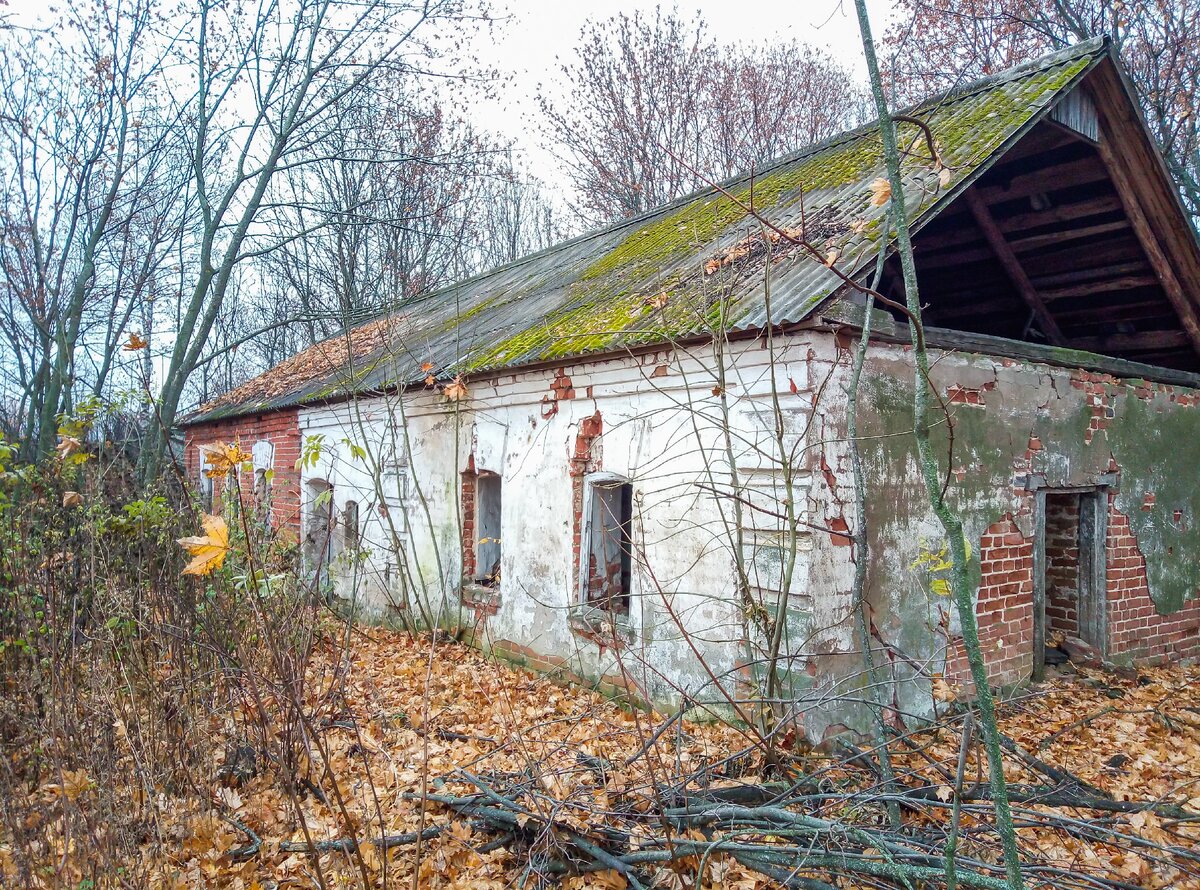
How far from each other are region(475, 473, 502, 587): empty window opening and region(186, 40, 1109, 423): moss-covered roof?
123 cm

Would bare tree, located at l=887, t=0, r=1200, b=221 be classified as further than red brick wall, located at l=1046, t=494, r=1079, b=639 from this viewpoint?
Yes

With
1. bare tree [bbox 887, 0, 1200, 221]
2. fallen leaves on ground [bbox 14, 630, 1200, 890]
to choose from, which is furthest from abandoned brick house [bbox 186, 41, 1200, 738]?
bare tree [bbox 887, 0, 1200, 221]

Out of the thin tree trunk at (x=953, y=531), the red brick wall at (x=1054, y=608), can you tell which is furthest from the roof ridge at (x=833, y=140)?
the red brick wall at (x=1054, y=608)

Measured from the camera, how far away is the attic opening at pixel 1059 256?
6.29 meters

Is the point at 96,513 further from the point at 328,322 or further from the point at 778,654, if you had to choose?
the point at 328,322

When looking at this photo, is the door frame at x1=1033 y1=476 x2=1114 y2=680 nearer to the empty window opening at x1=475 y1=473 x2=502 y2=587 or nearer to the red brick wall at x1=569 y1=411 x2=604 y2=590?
the red brick wall at x1=569 y1=411 x2=604 y2=590

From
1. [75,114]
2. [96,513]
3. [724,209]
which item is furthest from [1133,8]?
[75,114]

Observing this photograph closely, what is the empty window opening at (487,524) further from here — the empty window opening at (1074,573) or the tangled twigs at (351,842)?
the empty window opening at (1074,573)

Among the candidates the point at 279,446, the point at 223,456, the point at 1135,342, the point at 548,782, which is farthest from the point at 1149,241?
the point at 279,446

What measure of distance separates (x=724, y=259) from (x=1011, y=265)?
10.5 feet

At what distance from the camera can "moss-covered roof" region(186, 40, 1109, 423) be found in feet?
16.3

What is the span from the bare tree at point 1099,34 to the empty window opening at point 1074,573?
844cm

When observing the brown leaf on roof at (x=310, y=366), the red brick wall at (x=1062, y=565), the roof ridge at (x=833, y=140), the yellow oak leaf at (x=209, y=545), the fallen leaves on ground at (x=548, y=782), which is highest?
the roof ridge at (x=833, y=140)

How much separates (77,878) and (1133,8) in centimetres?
1782
